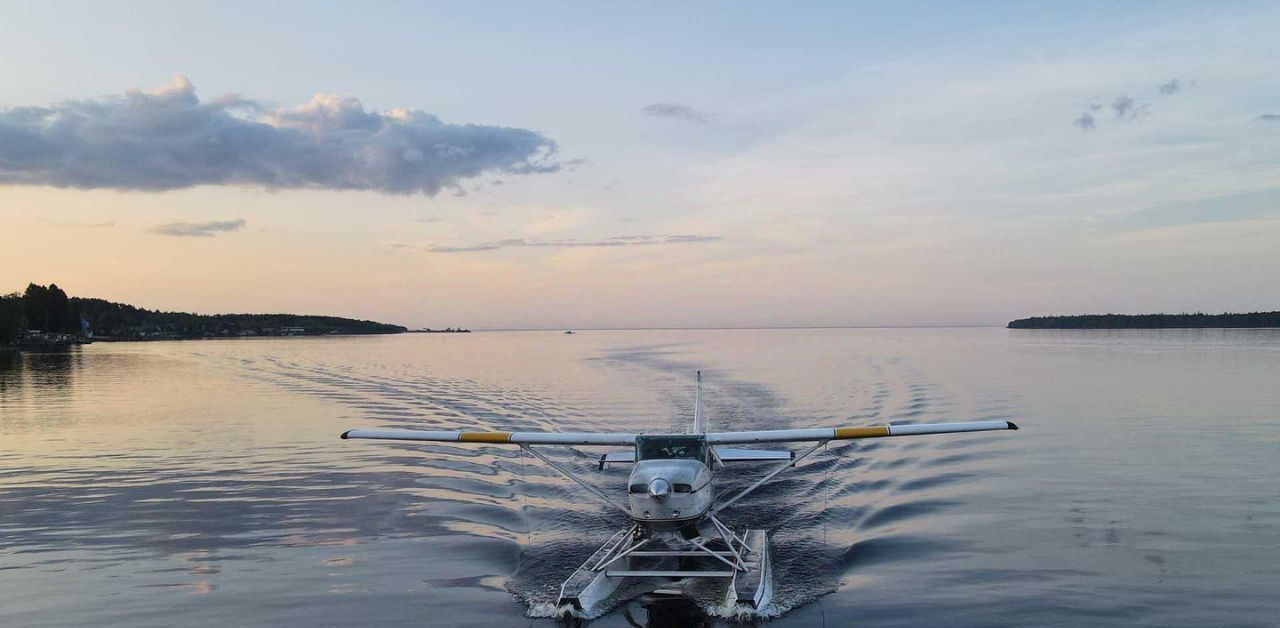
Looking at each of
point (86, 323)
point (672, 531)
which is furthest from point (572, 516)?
point (86, 323)

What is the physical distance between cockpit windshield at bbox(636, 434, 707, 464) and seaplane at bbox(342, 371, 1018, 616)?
16mm

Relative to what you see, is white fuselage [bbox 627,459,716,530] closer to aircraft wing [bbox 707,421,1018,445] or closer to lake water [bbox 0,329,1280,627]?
lake water [bbox 0,329,1280,627]

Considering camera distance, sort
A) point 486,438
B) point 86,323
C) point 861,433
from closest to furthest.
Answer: point 861,433, point 486,438, point 86,323

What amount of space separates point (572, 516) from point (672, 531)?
3632mm

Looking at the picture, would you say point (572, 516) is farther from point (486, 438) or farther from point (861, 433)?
point (861, 433)

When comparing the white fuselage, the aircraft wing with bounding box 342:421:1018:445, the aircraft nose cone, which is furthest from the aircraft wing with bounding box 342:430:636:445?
the aircraft nose cone

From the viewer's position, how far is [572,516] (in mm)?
16031

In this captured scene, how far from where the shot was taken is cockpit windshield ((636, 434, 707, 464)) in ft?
44.1

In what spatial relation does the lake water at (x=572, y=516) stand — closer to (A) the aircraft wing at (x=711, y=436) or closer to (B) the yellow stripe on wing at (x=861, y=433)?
(A) the aircraft wing at (x=711, y=436)

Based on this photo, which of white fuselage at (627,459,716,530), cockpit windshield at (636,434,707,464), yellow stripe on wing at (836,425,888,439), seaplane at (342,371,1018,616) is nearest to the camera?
seaplane at (342,371,1018,616)

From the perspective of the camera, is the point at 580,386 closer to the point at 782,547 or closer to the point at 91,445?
the point at 91,445

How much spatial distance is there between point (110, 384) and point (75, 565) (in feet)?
131

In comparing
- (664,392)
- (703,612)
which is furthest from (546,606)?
(664,392)

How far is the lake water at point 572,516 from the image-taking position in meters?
11.2
